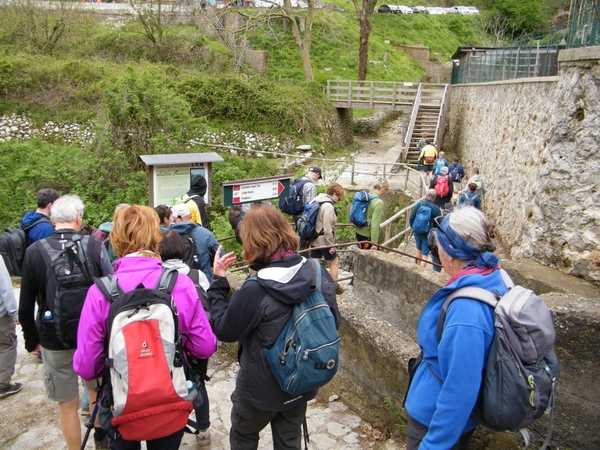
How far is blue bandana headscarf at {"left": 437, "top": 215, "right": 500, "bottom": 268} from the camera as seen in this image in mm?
2219

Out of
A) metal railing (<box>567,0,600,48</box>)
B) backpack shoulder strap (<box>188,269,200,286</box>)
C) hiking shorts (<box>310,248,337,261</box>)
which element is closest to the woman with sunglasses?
backpack shoulder strap (<box>188,269,200,286</box>)

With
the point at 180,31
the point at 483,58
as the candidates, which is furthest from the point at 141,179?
the point at 180,31

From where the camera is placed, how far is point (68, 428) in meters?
3.30

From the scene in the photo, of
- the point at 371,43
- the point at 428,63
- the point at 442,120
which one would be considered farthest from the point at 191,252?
the point at 428,63

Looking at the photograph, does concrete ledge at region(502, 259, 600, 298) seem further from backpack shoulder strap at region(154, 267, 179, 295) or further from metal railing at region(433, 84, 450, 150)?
metal railing at region(433, 84, 450, 150)

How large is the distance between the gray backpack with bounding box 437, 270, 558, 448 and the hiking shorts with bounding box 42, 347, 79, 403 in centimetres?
A: 252

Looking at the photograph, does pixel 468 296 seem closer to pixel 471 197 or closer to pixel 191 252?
pixel 191 252

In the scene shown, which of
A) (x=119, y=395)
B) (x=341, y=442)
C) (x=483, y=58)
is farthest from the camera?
(x=483, y=58)

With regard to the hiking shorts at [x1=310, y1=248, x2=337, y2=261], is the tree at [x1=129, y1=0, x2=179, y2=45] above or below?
above

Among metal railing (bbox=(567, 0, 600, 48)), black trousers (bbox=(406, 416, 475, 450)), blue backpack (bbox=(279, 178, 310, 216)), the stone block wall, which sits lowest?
black trousers (bbox=(406, 416, 475, 450))

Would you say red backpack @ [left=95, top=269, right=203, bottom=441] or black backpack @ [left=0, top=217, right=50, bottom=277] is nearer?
red backpack @ [left=95, top=269, right=203, bottom=441]

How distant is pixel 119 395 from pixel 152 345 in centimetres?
28

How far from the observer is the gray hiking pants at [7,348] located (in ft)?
13.6

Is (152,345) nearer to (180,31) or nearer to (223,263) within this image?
(223,263)
